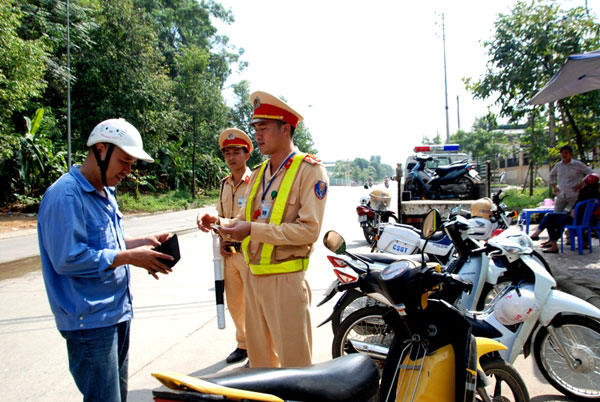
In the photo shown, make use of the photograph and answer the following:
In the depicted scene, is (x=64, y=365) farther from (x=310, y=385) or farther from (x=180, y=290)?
(x=310, y=385)

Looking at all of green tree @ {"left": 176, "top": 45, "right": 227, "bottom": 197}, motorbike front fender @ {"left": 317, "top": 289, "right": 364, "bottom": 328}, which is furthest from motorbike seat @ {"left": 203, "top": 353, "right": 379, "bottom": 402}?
green tree @ {"left": 176, "top": 45, "right": 227, "bottom": 197}

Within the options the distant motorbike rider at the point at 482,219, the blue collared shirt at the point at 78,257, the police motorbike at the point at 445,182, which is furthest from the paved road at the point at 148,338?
→ the police motorbike at the point at 445,182

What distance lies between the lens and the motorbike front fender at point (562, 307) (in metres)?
2.97

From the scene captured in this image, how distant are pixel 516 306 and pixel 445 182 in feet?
27.4

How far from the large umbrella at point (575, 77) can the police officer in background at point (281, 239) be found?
4.56m

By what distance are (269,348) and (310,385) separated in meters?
1.22

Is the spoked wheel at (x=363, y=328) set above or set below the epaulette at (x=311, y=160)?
below

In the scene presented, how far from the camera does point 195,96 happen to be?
26422mm

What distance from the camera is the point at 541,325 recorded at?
10.2 feet

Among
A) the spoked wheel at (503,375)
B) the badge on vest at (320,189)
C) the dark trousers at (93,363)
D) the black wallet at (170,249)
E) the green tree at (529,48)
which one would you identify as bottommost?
the spoked wheel at (503,375)

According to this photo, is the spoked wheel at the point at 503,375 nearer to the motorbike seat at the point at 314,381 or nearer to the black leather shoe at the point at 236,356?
the motorbike seat at the point at 314,381

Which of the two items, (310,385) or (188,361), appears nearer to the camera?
(310,385)

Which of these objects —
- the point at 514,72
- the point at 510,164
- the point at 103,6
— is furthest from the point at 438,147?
the point at 510,164

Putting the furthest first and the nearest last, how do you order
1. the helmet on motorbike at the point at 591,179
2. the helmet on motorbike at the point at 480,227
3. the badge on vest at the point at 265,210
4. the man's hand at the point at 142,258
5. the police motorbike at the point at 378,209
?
the police motorbike at the point at 378,209, the helmet on motorbike at the point at 591,179, the helmet on motorbike at the point at 480,227, the badge on vest at the point at 265,210, the man's hand at the point at 142,258
